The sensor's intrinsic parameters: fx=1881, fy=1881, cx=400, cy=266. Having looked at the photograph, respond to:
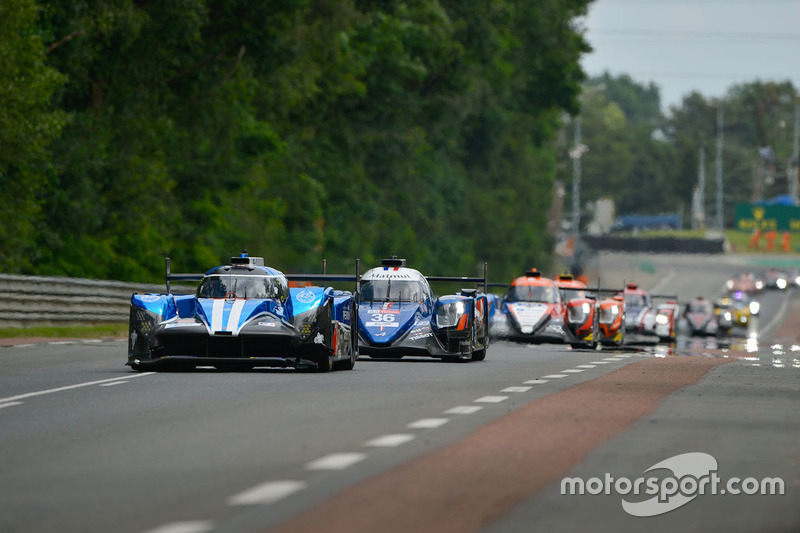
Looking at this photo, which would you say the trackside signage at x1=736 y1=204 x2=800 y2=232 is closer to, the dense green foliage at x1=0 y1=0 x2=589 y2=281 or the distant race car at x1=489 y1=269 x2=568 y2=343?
the dense green foliage at x1=0 y1=0 x2=589 y2=281

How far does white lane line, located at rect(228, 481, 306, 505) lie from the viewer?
31.7 ft

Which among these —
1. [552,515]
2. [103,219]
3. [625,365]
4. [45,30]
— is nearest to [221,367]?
[625,365]

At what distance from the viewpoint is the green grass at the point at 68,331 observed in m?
32.4

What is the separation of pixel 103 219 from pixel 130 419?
36600 mm

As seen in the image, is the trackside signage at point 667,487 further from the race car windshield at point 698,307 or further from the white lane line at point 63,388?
the race car windshield at point 698,307

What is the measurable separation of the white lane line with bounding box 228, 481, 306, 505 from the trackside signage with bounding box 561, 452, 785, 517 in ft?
4.81

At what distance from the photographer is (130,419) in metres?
14.7

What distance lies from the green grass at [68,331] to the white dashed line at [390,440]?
19.2 m

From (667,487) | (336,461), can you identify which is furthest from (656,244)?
(667,487)

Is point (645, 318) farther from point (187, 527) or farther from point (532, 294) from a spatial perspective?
point (187, 527)

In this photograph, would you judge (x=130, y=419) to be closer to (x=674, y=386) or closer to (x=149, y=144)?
(x=674, y=386)

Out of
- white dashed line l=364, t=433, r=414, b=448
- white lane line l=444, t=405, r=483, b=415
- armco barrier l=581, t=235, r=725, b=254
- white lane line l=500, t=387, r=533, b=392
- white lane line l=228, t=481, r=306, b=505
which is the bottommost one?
white lane line l=228, t=481, r=306, b=505

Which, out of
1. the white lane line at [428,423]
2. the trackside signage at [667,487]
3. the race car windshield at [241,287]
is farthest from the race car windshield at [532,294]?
the trackside signage at [667,487]

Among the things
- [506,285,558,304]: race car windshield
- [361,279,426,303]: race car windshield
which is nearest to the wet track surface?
[361,279,426,303]: race car windshield
